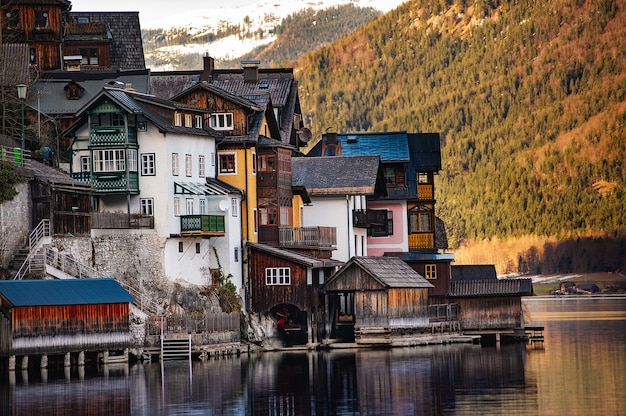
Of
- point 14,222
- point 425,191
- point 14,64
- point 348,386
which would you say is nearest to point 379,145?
point 425,191

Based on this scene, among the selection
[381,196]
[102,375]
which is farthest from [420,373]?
[381,196]

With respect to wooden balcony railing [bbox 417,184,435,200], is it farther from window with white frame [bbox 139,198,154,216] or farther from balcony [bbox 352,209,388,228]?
window with white frame [bbox 139,198,154,216]

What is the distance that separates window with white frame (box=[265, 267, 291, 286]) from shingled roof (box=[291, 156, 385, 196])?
528 inches

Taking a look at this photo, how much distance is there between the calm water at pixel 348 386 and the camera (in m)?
65.6

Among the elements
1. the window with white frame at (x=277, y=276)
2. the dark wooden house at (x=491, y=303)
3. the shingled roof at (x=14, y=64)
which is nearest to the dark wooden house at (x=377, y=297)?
the window with white frame at (x=277, y=276)

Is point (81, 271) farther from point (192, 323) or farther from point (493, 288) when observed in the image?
point (493, 288)

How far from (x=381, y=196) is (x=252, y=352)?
2826 centimetres

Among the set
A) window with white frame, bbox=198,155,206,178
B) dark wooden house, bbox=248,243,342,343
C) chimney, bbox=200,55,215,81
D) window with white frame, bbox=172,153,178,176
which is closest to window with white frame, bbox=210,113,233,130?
window with white frame, bbox=198,155,206,178

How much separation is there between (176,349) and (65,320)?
8972mm

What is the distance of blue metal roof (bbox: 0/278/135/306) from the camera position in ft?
267

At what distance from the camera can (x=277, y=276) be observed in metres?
100

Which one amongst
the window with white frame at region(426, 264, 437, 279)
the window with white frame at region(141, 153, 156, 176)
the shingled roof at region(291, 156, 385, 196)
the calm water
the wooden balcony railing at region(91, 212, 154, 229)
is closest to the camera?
the calm water

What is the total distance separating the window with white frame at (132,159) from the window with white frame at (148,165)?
0.55m

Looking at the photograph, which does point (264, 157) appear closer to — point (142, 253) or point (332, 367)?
point (142, 253)
